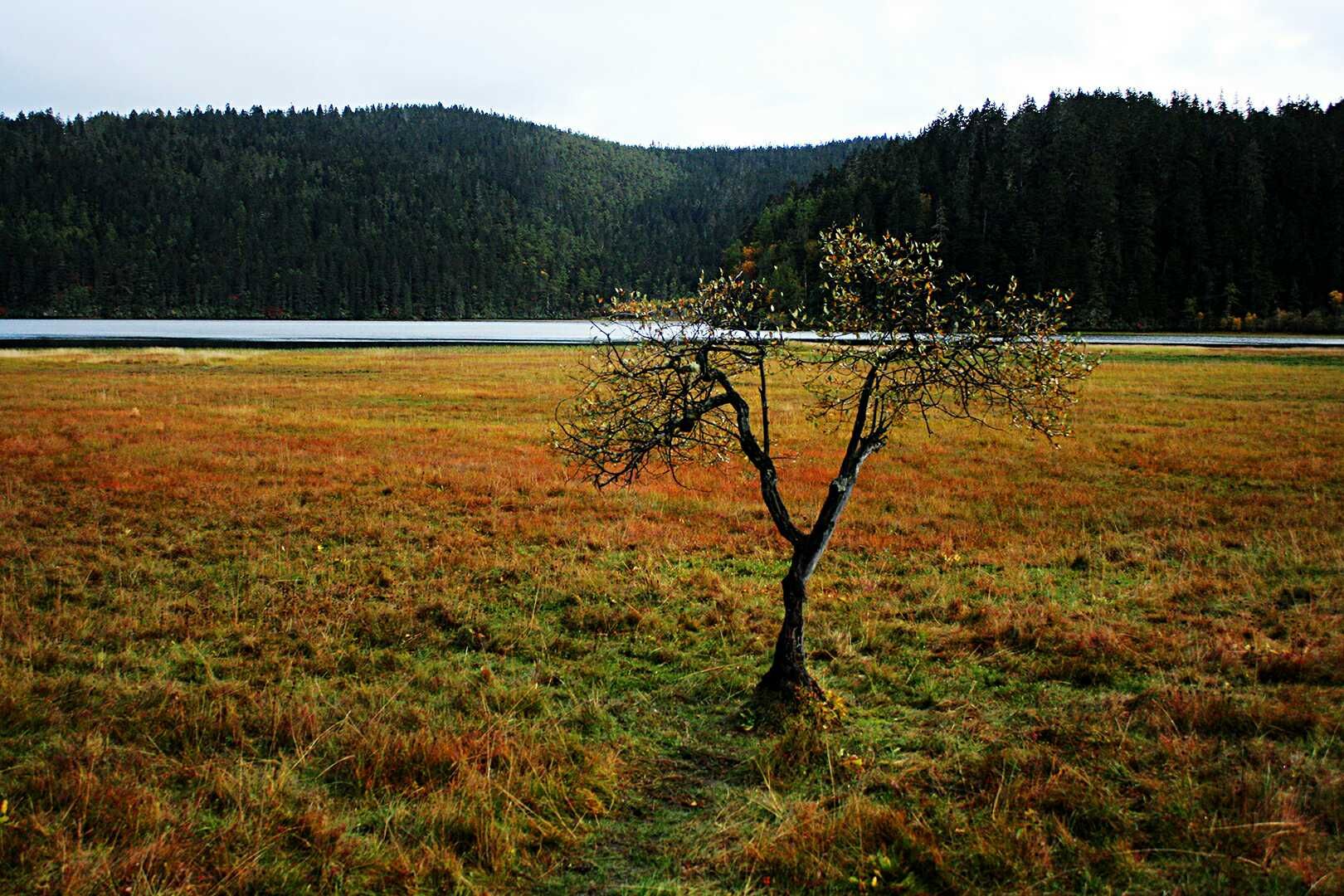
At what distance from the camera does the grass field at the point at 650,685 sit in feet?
20.4

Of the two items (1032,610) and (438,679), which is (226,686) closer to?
(438,679)

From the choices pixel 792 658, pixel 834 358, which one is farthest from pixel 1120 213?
pixel 792 658

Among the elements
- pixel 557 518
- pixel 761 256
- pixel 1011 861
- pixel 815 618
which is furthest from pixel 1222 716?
pixel 761 256

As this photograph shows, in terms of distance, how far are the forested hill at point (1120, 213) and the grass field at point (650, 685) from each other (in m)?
102

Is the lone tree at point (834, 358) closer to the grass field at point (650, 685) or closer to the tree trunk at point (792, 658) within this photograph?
the tree trunk at point (792, 658)

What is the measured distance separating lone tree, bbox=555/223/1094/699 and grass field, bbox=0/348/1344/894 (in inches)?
87.2

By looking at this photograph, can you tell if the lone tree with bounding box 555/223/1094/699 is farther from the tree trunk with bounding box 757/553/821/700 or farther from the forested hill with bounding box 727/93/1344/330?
the forested hill with bounding box 727/93/1344/330

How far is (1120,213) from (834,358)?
159565mm

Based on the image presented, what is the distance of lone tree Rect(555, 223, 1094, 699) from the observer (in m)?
8.80

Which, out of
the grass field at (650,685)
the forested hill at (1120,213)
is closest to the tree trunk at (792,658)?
the grass field at (650,685)

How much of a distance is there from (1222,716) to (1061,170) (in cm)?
16096

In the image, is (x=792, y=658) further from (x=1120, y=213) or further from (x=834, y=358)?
(x=1120, y=213)

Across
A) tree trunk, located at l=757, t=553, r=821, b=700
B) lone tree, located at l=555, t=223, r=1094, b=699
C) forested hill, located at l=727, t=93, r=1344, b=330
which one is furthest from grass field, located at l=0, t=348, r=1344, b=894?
forested hill, located at l=727, t=93, r=1344, b=330

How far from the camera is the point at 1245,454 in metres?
25.4
